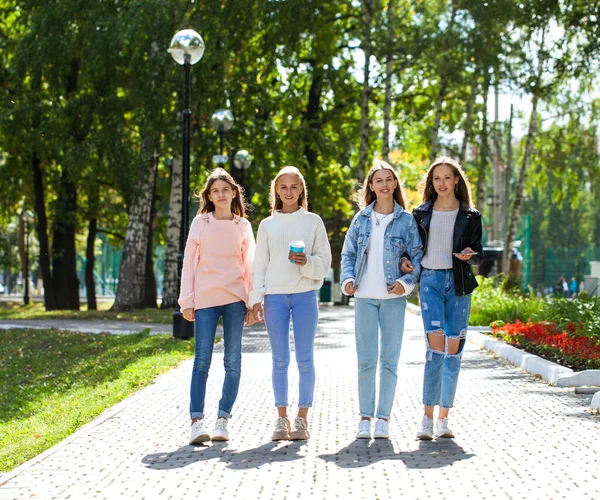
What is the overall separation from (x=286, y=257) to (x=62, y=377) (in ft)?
20.6

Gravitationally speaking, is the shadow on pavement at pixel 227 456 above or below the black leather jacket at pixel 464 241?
below

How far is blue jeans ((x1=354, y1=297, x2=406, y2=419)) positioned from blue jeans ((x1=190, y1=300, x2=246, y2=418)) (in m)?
0.86

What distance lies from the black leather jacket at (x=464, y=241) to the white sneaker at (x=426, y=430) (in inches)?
35.6

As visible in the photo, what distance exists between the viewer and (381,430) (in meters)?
7.65

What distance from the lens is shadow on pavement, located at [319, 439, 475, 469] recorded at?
6.69 m

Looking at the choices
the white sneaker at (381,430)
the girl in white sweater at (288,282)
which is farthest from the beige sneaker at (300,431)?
the white sneaker at (381,430)

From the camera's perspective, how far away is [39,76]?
1088 inches

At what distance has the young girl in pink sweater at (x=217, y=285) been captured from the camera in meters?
7.89

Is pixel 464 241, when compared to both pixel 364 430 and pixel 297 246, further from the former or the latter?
pixel 364 430

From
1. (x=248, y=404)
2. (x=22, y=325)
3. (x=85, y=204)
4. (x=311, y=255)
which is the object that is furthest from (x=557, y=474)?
(x=85, y=204)

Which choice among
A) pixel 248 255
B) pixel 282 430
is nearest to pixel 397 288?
pixel 248 255

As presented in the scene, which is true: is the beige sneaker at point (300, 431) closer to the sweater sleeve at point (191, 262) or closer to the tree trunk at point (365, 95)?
the sweater sleeve at point (191, 262)

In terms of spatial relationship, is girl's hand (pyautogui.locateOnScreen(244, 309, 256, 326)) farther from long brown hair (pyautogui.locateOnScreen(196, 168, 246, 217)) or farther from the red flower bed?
the red flower bed

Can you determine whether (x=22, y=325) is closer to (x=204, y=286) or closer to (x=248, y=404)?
(x=248, y=404)
